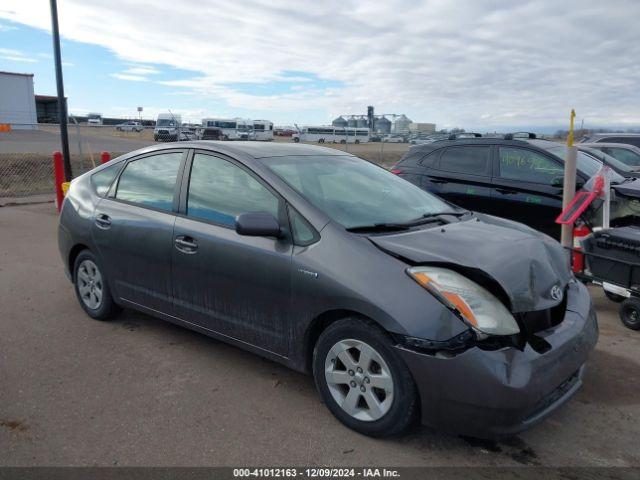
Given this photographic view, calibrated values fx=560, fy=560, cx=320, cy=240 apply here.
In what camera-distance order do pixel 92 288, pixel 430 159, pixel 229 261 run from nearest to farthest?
pixel 229 261, pixel 92 288, pixel 430 159

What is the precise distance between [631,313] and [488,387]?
2.96m

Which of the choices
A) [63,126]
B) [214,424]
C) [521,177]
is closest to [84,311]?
[214,424]

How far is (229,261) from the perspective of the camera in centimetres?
368

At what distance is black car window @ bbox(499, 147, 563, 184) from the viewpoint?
23.1 ft

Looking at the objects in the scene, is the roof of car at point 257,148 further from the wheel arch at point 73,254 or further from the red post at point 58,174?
the red post at point 58,174

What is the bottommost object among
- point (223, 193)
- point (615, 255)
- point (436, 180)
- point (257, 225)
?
point (615, 255)

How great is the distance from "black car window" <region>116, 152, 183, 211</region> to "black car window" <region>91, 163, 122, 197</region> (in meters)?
0.14

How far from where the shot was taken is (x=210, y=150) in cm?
412

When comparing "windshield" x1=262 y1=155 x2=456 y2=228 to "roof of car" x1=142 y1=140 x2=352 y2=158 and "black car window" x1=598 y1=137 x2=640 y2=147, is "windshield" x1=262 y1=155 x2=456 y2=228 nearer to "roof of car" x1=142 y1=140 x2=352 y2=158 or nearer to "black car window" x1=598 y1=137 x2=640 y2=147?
"roof of car" x1=142 y1=140 x2=352 y2=158

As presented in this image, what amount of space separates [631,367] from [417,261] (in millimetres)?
2255

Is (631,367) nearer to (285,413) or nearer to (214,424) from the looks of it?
(285,413)

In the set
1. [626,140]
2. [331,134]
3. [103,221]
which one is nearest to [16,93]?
[331,134]

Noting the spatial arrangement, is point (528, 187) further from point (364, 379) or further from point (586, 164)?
point (364, 379)

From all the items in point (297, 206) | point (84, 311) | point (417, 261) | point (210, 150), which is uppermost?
point (210, 150)
